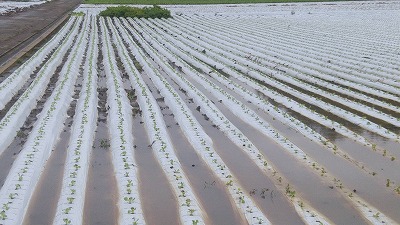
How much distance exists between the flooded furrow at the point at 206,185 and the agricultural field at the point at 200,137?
31mm

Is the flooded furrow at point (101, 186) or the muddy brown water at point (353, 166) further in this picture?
the muddy brown water at point (353, 166)

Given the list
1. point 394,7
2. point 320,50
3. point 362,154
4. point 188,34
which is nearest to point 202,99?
point 362,154

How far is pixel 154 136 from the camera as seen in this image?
9.58m

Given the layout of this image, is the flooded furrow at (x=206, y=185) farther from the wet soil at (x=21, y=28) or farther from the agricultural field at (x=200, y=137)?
the wet soil at (x=21, y=28)

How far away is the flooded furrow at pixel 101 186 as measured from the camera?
6.64m

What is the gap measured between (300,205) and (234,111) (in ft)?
16.4

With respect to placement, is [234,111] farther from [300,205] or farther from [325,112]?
[300,205]

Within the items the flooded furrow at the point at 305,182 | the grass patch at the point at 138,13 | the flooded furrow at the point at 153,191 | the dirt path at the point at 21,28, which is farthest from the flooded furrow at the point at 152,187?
the grass patch at the point at 138,13

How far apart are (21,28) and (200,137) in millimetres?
19988

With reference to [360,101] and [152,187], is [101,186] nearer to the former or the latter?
[152,187]

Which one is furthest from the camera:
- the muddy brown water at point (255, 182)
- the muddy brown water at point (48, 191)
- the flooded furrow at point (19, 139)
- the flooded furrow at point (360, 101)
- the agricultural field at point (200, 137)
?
the flooded furrow at point (360, 101)

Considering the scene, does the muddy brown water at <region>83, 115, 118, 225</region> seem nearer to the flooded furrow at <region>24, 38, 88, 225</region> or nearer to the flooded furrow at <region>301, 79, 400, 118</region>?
the flooded furrow at <region>24, 38, 88, 225</region>

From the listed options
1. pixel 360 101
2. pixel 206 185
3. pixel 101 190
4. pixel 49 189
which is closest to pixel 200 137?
pixel 206 185

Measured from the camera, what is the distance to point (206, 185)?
7.66 m
